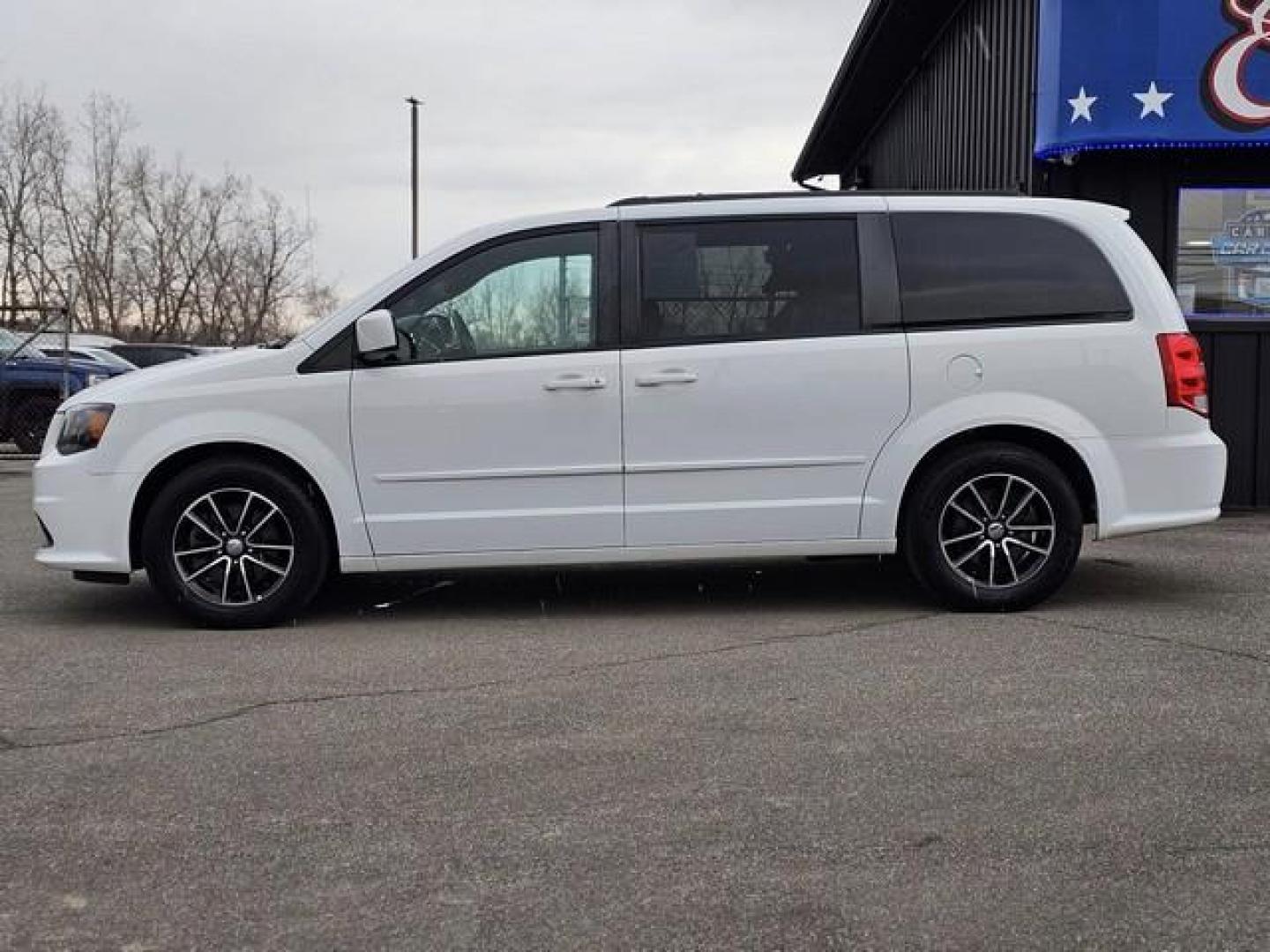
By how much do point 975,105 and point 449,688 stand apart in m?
9.87

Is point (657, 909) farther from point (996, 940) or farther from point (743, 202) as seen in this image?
point (743, 202)

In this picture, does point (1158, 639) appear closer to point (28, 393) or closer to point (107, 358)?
point (28, 393)

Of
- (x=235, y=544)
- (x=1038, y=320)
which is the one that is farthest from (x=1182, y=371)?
(x=235, y=544)

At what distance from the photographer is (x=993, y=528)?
6.03 meters

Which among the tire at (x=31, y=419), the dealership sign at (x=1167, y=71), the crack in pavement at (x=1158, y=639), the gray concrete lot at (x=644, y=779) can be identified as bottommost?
the gray concrete lot at (x=644, y=779)

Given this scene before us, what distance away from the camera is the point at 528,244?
607 centimetres

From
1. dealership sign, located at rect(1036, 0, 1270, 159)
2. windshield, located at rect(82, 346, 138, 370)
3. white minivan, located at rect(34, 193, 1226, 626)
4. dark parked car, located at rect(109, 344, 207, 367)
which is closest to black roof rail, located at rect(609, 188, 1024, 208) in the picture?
white minivan, located at rect(34, 193, 1226, 626)

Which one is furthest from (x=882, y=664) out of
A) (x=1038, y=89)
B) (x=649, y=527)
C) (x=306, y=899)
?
(x=1038, y=89)

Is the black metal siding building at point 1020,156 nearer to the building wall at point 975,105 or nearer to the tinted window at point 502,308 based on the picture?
the building wall at point 975,105

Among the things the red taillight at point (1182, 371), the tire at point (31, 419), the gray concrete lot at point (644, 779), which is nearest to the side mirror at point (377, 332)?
the gray concrete lot at point (644, 779)

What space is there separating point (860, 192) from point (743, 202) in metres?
0.59

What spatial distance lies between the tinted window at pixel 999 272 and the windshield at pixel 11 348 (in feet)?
43.8

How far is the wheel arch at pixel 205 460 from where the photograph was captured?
5895 millimetres

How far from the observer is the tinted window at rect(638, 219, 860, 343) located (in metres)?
6.00
